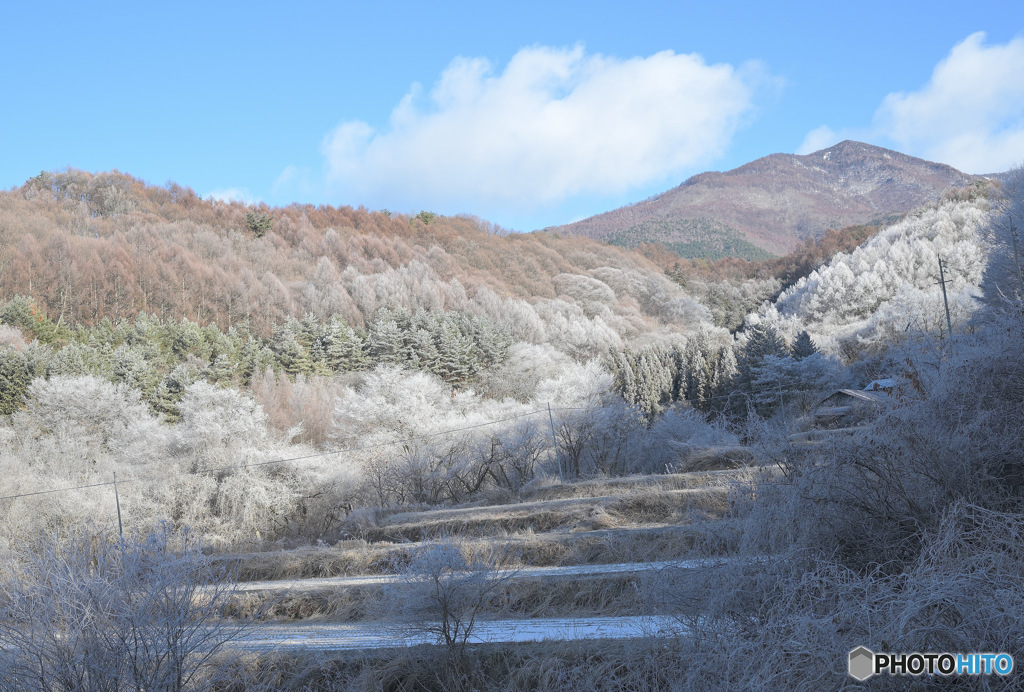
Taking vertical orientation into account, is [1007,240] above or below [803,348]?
above

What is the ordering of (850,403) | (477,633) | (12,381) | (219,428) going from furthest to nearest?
(12,381), (219,428), (850,403), (477,633)

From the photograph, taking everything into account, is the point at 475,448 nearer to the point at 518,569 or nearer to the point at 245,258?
the point at 518,569

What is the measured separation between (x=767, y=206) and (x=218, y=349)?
5908 inches

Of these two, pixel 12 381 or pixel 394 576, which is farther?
pixel 12 381

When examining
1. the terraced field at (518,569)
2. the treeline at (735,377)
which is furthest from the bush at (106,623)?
the treeline at (735,377)

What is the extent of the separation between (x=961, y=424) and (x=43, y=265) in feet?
195

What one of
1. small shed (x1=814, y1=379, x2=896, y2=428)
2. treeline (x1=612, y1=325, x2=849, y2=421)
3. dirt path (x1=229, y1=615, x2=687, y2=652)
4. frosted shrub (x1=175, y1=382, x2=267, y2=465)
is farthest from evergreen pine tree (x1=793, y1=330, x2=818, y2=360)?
dirt path (x1=229, y1=615, x2=687, y2=652)

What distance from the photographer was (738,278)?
98.6m

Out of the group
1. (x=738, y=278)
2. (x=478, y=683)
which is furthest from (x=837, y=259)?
(x=478, y=683)

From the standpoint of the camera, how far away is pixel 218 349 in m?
47.1

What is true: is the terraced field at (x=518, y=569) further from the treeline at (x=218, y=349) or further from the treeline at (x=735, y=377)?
the treeline at (x=218, y=349)

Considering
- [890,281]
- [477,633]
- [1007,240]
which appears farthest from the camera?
[890,281]

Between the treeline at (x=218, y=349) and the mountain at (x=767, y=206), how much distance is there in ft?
237

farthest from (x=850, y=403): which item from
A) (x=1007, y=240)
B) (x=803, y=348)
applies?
(x=803, y=348)
